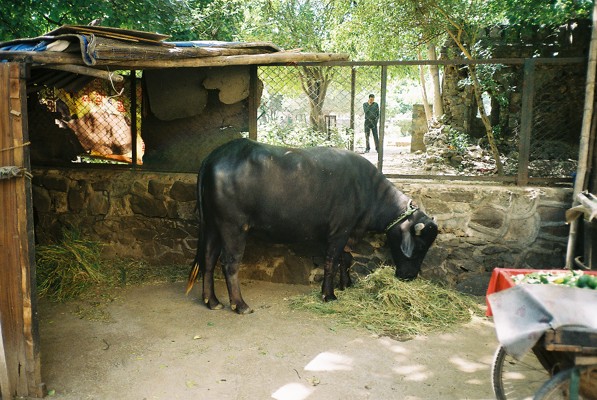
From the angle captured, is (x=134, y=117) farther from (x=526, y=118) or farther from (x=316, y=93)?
(x=526, y=118)

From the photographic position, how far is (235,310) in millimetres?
5121

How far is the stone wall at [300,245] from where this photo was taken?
549cm

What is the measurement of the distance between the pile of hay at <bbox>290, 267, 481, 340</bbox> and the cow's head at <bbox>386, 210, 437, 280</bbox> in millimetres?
129

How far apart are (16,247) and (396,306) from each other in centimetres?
341

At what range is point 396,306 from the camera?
5.07m

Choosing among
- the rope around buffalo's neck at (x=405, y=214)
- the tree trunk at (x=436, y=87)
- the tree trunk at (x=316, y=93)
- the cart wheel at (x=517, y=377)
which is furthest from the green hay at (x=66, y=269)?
the tree trunk at (x=436, y=87)

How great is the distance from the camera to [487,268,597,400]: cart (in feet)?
7.81

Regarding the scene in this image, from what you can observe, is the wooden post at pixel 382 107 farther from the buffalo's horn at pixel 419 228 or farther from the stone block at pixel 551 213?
the stone block at pixel 551 213

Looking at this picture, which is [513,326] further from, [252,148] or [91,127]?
[91,127]

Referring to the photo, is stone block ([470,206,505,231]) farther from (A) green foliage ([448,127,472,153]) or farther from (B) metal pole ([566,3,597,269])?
(A) green foliage ([448,127,472,153])

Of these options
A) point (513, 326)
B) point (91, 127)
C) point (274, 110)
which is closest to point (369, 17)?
point (274, 110)

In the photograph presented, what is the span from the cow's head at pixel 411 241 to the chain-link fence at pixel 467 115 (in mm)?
887

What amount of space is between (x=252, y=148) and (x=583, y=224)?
3.35 m

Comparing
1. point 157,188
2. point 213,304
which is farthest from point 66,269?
point 213,304
